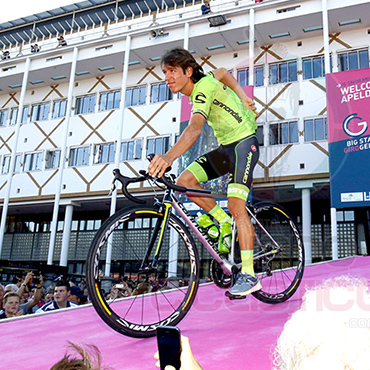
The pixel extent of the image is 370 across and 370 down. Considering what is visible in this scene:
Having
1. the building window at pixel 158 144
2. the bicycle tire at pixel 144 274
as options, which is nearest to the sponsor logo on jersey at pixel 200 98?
the bicycle tire at pixel 144 274

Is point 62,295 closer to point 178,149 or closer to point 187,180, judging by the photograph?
point 187,180

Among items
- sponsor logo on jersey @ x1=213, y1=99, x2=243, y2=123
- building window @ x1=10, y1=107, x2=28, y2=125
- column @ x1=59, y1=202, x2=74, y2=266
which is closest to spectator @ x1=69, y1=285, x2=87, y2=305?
sponsor logo on jersey @ x1=213, y1=99, x2=243, y2=123

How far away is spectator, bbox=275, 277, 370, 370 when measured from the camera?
2.94 ft

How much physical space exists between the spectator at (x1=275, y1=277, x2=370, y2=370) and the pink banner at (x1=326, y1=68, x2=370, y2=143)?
33.6 ft

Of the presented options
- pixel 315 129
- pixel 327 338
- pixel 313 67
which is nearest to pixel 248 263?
pixel 327 338

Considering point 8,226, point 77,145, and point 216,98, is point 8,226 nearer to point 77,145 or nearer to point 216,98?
point 77,145

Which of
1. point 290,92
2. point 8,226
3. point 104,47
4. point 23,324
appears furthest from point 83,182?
point 23,324

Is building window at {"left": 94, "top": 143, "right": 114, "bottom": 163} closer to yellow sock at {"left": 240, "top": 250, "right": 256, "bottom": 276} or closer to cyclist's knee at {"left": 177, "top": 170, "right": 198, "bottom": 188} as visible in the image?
cyclist's knee at {"left": 177, "top": 170, "right": 198, "bottom": 188}

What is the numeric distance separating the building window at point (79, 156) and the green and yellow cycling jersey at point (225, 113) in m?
16.9

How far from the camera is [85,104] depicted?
20188 mm

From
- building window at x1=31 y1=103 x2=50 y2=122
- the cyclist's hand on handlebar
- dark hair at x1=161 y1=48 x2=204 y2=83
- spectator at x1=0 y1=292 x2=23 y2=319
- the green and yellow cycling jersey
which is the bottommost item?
spectator at x1=0 y1=292 x2=23 y2=319

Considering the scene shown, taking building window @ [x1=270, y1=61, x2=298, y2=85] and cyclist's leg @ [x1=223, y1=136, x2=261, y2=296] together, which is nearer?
cyclist's leg @ [x1=223, y1=136, x2=261, y2=296]

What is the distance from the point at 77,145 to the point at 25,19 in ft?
28.2

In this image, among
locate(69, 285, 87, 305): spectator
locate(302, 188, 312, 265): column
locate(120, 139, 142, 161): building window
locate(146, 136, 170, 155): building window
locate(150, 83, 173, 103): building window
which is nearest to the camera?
locate(69, 285, 87, 305): spectator
